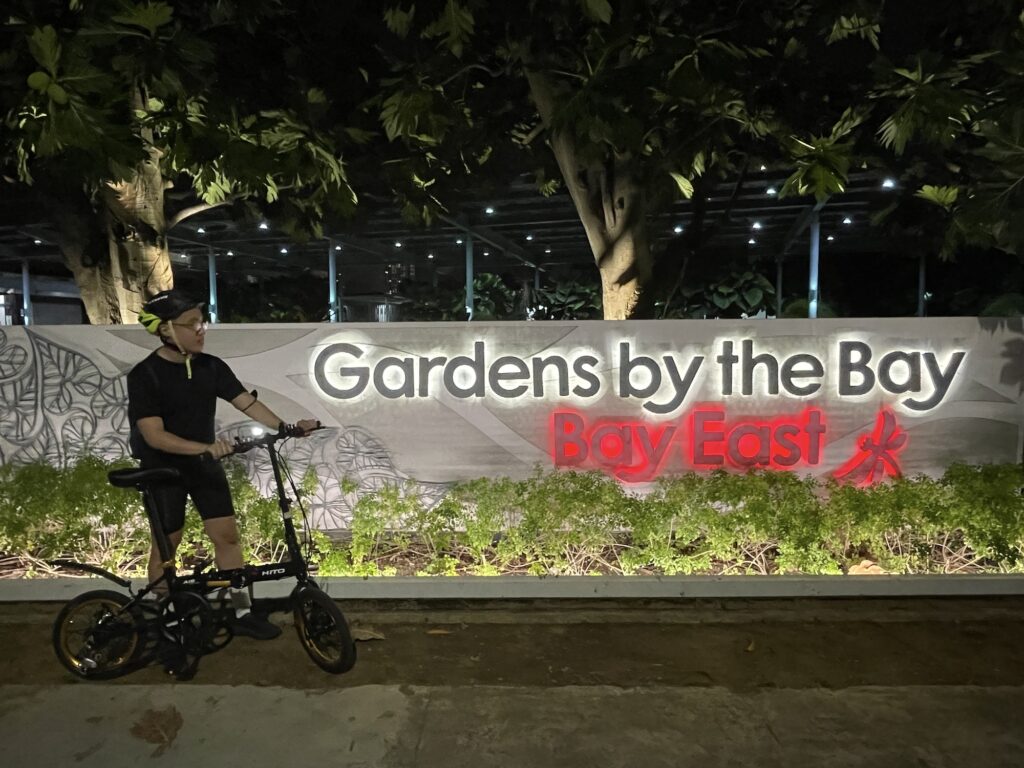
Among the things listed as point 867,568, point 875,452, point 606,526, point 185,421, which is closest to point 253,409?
point 185,421

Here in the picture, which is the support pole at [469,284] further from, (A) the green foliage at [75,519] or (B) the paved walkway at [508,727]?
(B) the paved walkway at [508,727]

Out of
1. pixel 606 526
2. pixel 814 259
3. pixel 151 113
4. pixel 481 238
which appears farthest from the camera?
pixel 481 238

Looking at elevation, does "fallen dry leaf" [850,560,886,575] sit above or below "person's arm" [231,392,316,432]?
below

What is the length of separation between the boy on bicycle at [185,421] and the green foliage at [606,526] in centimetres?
74

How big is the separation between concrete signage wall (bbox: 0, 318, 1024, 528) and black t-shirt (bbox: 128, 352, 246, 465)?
1.56m

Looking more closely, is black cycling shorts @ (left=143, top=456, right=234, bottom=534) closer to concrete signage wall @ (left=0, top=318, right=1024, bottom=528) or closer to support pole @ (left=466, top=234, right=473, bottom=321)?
concrete signage wall @ (left=0, top=318, right=1024, bottom=528)

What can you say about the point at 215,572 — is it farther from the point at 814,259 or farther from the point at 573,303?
the point at 573,303

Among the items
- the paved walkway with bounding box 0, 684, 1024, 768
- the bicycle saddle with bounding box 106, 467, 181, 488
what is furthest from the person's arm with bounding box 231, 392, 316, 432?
the paved walkway with bounding box 0, 684, 1024, 768

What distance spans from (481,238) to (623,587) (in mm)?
13084

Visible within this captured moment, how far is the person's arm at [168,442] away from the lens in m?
3.64

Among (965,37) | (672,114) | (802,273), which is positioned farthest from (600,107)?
(802,273)

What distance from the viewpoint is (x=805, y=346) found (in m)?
5.52

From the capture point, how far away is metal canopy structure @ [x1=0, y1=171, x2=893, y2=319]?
12.2 m

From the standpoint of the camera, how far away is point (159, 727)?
3.24 m
